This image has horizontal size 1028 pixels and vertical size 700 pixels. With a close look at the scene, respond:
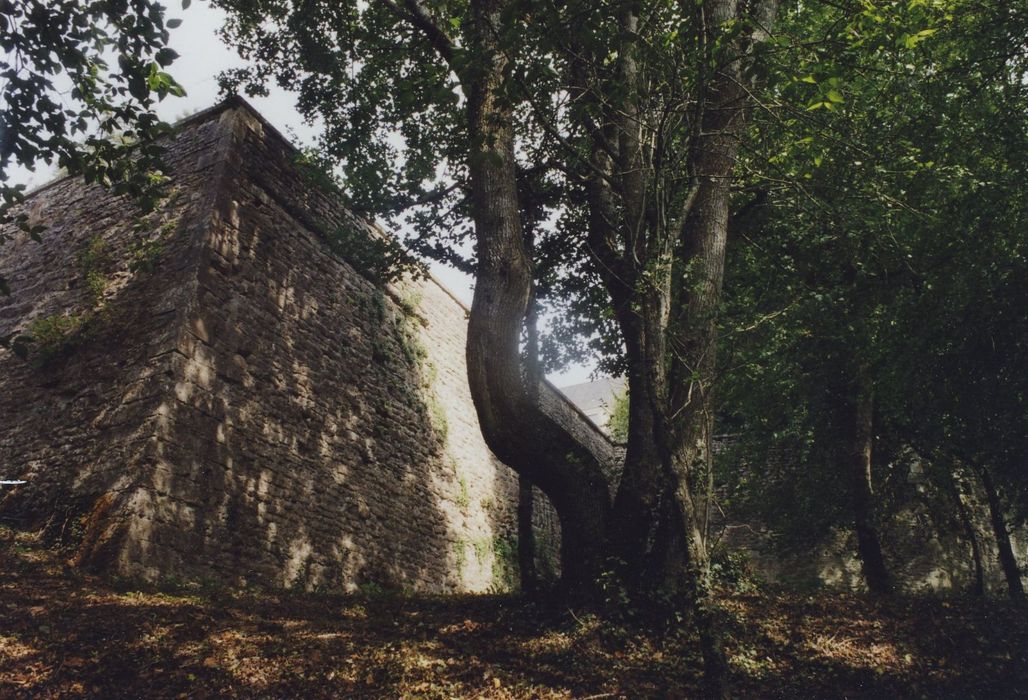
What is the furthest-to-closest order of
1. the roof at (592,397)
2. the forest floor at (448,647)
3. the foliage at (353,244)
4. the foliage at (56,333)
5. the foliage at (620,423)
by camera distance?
the roof at (592,397) → the foliage at (620,423) → the foliage at (353,244) → the foliage at (56,333) → the forest floor at (448,647)

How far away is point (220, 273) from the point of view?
21.3 ft

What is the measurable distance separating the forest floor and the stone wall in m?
0.70

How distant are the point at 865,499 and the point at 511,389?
6.02m

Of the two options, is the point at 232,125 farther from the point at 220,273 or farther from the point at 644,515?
the point at 644,515

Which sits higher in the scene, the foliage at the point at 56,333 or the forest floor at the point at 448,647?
the foliage at the point at 56,333

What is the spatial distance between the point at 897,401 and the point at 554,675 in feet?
21.5

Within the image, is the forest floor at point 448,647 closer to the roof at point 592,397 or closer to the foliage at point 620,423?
the foliage at point 620,423

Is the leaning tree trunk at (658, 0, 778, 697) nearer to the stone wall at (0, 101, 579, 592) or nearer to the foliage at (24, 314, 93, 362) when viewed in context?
the stone wall at (0, 101, 579, 592)

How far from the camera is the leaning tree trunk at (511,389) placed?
475 cm

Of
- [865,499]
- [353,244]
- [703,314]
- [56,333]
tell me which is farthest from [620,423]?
[56,333]

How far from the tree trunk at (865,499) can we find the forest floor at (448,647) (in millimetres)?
2634

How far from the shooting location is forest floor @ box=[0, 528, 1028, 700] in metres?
3.41

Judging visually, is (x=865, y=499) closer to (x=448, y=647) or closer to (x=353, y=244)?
(x=448, y=647)

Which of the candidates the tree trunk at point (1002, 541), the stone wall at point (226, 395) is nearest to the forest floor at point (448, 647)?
the stone wall at point (226, 395)
